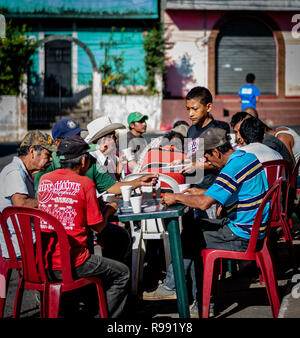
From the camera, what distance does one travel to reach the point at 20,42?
1573 centimetres

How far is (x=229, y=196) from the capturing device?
349cm

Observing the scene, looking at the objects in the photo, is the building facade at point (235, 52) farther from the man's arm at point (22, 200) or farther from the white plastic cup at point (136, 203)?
the white plastic cup at point (136, 203)

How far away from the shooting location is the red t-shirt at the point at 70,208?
3246mm

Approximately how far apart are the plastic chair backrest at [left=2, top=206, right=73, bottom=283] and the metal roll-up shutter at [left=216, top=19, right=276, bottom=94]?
16.1 m

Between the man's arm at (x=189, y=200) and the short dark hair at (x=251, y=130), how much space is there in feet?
3.24

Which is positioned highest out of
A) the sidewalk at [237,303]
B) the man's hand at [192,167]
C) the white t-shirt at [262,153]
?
the white t-shirt at [262,153]

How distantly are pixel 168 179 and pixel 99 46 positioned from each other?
49.4 feet

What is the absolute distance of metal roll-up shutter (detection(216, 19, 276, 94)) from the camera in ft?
60.3

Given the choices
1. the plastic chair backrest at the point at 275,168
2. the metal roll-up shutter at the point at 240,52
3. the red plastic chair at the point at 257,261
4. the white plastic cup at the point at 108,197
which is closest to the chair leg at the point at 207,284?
the red plastic chair at the point at 257,261

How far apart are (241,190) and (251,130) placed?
0.80 metres

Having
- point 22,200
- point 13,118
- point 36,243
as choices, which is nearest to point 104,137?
point 22,200

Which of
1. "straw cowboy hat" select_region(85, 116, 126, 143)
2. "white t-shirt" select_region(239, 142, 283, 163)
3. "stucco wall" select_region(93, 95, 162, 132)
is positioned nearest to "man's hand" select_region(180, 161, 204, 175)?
"white t-shirt" select_region(239, 142, 283, 163)

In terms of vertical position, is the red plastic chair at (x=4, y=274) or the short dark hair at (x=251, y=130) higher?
the short dark hair at (x=251, y=130)

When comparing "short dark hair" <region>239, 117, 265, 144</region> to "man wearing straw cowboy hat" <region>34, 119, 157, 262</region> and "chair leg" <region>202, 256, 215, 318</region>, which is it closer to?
"man wearing straw cowboy hat" <region>34, 119, 157, 262</region>
